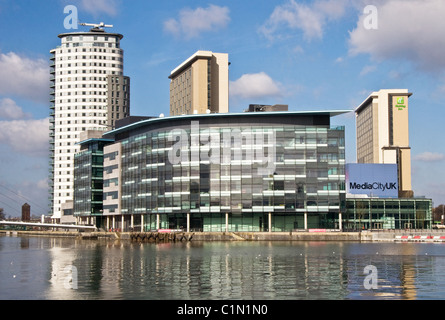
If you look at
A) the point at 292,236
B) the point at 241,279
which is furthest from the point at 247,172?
the point at 241,279

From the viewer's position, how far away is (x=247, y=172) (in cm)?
15700

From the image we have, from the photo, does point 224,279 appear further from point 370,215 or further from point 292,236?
point 370,215

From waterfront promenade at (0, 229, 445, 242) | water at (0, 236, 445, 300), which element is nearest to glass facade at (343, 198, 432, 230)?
waterfront promenade at (0, 229, 445, 242)

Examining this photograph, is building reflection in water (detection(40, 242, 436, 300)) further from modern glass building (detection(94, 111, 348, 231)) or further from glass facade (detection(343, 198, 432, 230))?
glass facade (detection(343, 198, 432, 230))

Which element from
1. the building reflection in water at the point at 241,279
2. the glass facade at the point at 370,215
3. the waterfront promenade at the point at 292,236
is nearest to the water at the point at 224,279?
the building reflection in water at the point at 241,279

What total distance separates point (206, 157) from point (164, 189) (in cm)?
1492

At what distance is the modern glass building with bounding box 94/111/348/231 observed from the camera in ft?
510

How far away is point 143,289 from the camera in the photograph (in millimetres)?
47656

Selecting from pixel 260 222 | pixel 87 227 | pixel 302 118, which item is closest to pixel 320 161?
pixel 302 118

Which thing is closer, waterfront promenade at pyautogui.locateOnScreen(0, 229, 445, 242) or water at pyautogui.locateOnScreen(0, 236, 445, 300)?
water at pyautogui.locateOnScreen(0, 236, 445, 300)

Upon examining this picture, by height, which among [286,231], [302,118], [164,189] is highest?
[302,118]

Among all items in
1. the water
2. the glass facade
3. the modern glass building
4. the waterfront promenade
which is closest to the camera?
the water
